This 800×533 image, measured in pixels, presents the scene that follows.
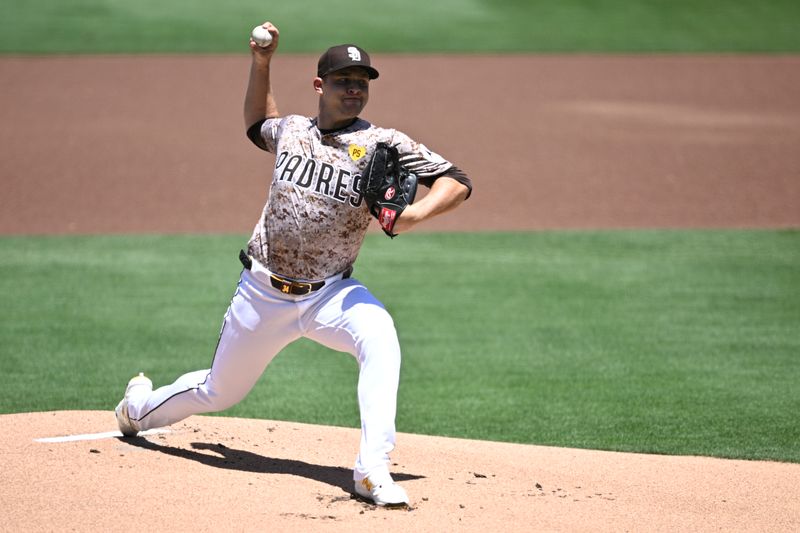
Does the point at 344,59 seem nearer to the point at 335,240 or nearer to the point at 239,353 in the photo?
the point at 335,240

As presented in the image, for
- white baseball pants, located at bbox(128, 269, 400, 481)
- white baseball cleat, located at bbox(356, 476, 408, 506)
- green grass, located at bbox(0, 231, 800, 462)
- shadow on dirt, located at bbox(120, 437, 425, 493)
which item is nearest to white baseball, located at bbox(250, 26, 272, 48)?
white baseball pants, located at bbox(128, 269, 400, 481)

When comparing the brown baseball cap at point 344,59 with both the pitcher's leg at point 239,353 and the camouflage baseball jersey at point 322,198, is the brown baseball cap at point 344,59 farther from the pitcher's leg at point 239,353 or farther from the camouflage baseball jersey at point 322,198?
the pitcher's leg at point 239,353

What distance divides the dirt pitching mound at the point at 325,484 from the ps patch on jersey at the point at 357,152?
59.9 inches

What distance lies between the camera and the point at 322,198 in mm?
5199

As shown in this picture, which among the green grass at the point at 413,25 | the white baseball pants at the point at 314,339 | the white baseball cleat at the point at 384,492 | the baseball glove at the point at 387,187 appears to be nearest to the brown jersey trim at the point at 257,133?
the white baseball pants at the point at 314,339

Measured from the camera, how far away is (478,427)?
7.18 meters

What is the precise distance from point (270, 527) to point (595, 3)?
26.8 metres

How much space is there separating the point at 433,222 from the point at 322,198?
899cm

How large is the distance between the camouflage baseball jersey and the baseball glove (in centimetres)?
14

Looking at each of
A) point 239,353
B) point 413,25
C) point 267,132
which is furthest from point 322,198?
point 413,25

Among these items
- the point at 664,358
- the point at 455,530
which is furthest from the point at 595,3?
the point at 455,530

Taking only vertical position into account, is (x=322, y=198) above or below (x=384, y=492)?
above

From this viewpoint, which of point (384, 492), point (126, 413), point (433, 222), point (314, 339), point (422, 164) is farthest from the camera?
point (433, 222)

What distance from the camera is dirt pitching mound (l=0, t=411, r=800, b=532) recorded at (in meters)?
4.80
